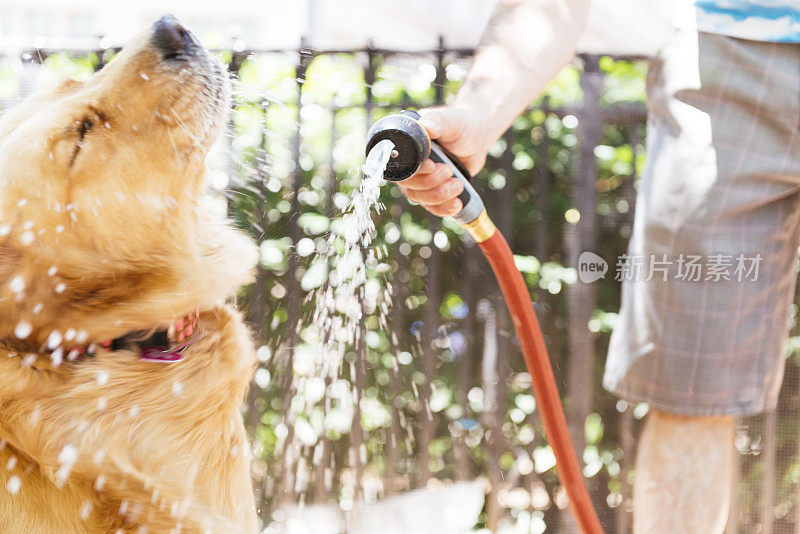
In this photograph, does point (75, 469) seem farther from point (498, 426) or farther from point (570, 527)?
point (570, 527)

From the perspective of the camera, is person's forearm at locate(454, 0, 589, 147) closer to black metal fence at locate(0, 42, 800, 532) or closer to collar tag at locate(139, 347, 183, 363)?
collar tag at locate(139, 347, 183, 363)

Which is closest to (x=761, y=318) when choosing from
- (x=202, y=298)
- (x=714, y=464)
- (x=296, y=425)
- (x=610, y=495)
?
(x=714, y=464)

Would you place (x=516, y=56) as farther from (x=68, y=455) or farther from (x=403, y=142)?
(x=68, y=455)

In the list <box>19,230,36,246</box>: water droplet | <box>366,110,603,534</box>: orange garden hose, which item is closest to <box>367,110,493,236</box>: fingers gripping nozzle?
<box>366,110,603,534</box>: orange garden hose

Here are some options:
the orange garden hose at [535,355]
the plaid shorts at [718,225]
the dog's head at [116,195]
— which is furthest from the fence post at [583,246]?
the dog's head at [116,195]

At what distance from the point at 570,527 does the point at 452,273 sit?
1320 millimetres

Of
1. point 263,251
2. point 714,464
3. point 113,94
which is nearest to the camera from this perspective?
point 113,94

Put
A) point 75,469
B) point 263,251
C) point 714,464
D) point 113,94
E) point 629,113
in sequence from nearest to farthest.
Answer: point 75,469 → point 113,94 → point 714,464 → point 629,113 → point 263,251

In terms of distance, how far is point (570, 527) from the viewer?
333cm

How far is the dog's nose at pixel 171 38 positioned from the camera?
146 cm

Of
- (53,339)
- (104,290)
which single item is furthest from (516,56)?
(53,339)

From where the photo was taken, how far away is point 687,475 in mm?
1865

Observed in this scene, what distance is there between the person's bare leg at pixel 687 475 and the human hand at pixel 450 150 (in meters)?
0.92

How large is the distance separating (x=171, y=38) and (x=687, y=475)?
5.43ft
